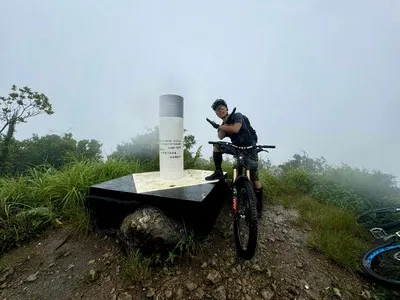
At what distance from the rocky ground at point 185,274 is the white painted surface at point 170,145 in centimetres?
163

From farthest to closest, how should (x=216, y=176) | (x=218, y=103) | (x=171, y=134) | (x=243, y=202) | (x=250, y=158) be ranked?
(x=171, y=134) → (x=216, y=176) → (x=218, y=103) → (x=250, y=158) → (x=243, y=202)

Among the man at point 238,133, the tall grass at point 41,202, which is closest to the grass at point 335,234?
the man at point 238,133

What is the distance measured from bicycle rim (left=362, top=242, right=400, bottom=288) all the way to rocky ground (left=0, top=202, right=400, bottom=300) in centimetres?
28

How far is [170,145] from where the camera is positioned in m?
4.65

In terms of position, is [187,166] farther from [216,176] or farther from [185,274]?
[185,274]

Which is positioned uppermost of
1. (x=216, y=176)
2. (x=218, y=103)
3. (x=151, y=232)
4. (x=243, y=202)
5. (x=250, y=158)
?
(x=218, y=103)

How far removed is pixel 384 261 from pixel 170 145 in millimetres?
3928

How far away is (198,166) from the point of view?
666 cm

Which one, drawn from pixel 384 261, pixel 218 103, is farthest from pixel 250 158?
pixel 384 261

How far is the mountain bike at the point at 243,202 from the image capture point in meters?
2.83

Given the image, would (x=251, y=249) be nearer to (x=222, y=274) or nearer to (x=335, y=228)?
(x=222, y=274)

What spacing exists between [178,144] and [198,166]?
2067mm

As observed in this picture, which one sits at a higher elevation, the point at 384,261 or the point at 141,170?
the point at 141,170

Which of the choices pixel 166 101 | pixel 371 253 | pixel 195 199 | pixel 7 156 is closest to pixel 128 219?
pixel 195 199
